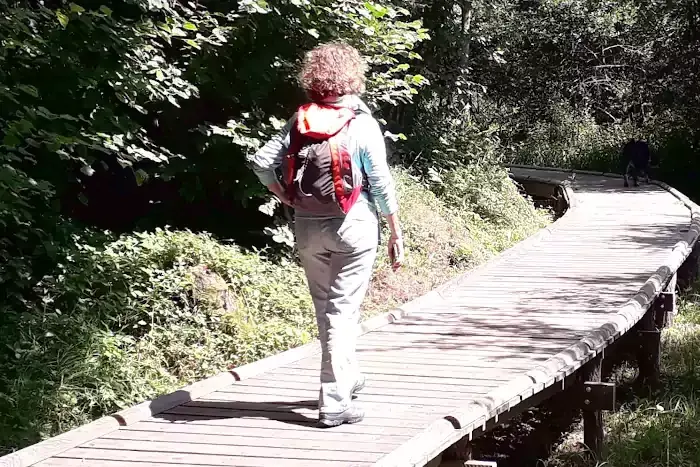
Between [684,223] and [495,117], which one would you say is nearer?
[684,223]

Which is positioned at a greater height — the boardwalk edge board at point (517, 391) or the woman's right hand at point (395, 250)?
the woman's right hand at point (395, 250)

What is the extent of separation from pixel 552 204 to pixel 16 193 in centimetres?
1532

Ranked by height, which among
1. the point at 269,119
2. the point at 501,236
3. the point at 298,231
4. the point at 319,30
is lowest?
the point at 501,236

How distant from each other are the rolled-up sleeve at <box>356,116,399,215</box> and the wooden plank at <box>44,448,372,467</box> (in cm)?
126

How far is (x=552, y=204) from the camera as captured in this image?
1930cm

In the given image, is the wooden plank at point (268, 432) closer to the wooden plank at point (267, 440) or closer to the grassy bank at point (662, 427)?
the wooden plank at point (267, 440)

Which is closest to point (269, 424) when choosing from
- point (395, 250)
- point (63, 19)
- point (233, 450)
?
point (233, 450)

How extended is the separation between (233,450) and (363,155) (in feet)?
5.09

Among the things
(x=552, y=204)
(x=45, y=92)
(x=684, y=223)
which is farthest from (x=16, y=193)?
(x=552, y=204)

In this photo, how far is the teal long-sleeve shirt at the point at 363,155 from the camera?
409 cm

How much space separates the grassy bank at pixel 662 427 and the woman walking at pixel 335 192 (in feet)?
9.52

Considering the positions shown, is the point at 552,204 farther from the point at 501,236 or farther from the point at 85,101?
the point at 85,101

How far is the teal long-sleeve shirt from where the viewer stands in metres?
4.09

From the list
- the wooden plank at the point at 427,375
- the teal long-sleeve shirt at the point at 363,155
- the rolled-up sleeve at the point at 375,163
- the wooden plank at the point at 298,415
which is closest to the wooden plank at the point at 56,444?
the wooden plank at the point at 298,415
